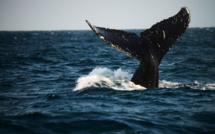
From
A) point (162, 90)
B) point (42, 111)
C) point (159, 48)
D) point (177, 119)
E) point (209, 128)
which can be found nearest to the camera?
→ point (209, 128)

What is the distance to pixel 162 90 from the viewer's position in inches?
269

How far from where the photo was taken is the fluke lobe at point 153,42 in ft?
18.7

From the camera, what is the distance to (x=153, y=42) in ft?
20.5

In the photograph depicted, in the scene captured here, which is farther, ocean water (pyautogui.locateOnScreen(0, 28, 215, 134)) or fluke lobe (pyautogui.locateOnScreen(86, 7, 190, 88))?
fluke lobe (pyautogui.locateOnScreen(86, 7, 190, 88))

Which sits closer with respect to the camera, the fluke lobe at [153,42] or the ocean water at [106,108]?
the ocean water at [106,108]

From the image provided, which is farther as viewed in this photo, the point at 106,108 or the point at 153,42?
the point at 153,42

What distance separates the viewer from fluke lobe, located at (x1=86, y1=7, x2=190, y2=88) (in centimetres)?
571

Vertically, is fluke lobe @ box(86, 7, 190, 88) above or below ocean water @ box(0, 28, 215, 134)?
above

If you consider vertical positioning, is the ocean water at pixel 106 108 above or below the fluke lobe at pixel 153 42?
below

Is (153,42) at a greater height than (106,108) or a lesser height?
greater

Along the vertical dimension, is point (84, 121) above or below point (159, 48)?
below

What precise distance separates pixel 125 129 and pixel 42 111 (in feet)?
6.94

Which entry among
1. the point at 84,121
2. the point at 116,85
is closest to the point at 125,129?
the point at 84,121

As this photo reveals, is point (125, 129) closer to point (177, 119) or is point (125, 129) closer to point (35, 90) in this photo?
point (177, 119)
